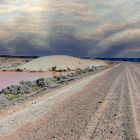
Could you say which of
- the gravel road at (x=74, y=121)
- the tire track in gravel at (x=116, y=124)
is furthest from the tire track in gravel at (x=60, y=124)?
the tire track in gravel at (x=116, y=124)

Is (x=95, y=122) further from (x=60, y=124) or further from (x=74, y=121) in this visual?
(x=60, y=124)

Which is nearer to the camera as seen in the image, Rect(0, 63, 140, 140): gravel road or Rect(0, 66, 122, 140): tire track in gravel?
Rect(0, 66, 122, 140): tire track in gravel

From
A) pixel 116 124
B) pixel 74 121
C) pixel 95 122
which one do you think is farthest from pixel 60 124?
pixel 116 124

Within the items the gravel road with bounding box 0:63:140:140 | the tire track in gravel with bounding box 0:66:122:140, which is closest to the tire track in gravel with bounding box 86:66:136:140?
the gravel road with bounding box 0:63:140:140

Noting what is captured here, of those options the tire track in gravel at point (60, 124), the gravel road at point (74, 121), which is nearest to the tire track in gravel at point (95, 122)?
the gravel road at point (74, 121)

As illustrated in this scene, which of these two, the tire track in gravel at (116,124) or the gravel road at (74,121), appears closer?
the tire track in gravel at (116,124)

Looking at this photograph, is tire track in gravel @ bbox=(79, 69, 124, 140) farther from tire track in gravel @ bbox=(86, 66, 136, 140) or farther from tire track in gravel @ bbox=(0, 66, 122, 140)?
tire track in gravel @ bbox=(0, 66, 122, 140)

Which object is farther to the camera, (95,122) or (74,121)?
(74,121)

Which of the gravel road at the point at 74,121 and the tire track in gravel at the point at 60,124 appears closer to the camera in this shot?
the tire track in gravel at the point at 60,124

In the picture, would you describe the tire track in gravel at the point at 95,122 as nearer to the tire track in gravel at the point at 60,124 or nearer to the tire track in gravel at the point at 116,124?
the tire track in gravel at the point at 116,124

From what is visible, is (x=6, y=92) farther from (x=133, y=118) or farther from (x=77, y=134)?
(x=77, y=134)

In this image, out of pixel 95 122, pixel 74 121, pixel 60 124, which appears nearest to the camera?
pixel 60 124

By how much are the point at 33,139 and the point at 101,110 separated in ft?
21.3

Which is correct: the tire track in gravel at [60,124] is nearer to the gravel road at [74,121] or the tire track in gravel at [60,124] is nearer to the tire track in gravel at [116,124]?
the gravel road at [74,121]
